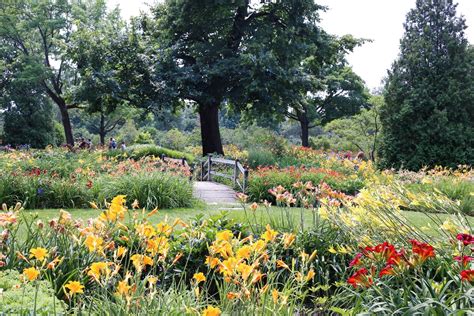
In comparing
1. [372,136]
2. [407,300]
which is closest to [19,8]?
[372,136]

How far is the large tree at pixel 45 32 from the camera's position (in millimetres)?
25891

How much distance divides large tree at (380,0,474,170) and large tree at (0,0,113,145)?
1739 centimetres


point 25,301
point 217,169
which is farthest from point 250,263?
point 217,169

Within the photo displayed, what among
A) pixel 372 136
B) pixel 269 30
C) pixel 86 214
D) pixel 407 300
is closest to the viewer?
pixel 407 300

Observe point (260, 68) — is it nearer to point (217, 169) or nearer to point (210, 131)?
point (217, 169)

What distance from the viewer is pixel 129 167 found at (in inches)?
370

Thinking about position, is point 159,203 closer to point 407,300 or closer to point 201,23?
point 407,300

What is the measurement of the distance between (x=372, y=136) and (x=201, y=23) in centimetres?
1314

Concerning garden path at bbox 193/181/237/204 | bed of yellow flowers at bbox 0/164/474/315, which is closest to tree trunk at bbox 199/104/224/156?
garden path at bbox 193/181/237/204

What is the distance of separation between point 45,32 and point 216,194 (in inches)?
875

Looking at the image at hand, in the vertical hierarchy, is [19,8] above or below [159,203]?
above

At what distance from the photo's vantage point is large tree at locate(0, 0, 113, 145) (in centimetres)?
2589

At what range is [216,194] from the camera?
1039 centimetres

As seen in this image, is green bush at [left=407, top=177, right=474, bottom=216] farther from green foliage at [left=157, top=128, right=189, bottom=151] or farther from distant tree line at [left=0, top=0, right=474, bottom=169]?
green foliage at [left=157, top=128, right=189, bottom=151]
